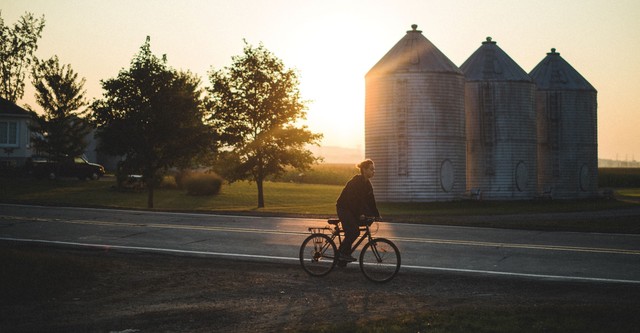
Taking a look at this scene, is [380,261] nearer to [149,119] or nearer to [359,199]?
[359,199]

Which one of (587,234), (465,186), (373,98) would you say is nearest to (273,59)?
(373,98)

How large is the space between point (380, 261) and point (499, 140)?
31.8m

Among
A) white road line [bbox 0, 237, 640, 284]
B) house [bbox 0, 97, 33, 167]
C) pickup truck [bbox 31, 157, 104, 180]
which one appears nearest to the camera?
white road line [bbox 0, 237, 640, 284]

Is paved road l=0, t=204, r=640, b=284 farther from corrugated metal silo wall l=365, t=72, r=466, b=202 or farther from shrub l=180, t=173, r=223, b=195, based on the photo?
shrub l=180, t=173, r=223, b=195

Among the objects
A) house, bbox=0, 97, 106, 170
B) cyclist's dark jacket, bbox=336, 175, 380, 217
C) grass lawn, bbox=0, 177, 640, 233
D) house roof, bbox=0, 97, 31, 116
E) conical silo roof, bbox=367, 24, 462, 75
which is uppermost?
conical silo roof, bbox=367, 24, 462, 75

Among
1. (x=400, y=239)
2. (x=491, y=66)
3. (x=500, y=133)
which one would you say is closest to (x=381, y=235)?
(x=400, y=239)

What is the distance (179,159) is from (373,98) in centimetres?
1223

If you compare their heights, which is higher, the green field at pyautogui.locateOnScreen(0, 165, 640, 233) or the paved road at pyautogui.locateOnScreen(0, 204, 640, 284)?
the green field at pyautogui.locateOnScreen(0, 165, 640, 233)

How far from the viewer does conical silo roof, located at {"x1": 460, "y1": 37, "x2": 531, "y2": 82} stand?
4309cm

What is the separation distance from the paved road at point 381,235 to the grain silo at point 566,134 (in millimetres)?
28402

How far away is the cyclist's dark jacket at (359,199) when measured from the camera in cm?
1232

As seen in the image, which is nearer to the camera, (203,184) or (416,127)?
(416,127)

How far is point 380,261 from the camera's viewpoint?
12383mm

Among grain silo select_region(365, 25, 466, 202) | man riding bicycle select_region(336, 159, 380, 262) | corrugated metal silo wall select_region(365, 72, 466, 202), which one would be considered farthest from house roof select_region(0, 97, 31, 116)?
man riding bicycle select_region(336, 159, 380, 262)
